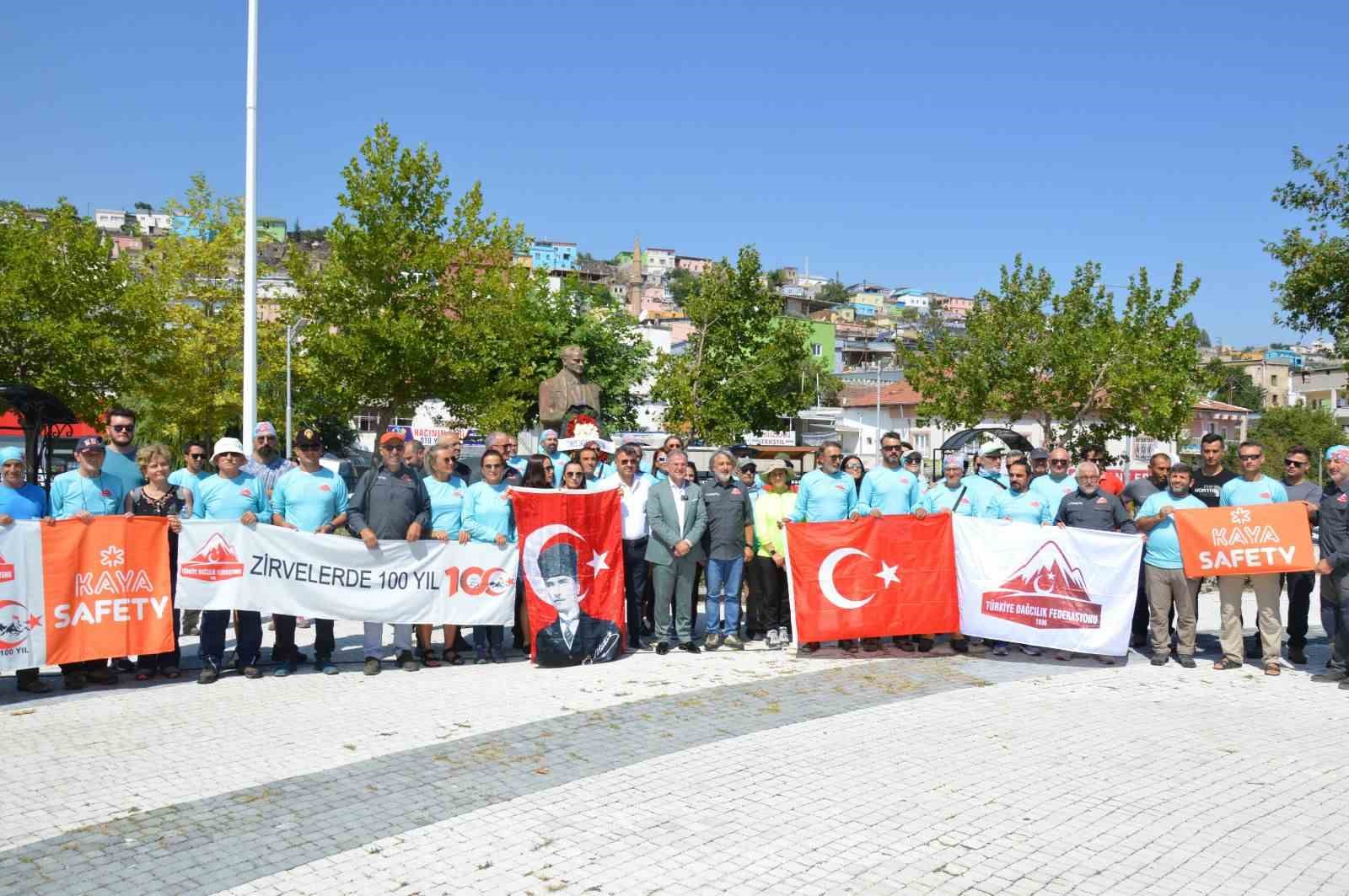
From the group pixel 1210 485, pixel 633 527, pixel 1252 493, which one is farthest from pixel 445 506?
pixel 1210 485

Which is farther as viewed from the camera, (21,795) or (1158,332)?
(1158,332)

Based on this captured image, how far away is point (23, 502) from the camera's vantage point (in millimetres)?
8383

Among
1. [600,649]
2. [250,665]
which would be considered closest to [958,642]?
[600,649]

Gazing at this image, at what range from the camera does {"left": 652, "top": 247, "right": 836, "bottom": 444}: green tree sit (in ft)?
135

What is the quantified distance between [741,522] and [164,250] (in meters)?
27.9

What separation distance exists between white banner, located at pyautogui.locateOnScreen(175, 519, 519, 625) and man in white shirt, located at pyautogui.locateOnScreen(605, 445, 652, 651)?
1168mm

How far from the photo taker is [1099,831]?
5.43 m

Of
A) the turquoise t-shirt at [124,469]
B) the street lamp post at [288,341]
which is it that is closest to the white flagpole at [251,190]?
the street lamp post at [288,341]

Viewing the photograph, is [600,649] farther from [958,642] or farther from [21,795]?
[21,795]

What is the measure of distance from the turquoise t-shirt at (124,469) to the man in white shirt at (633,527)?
415 cm

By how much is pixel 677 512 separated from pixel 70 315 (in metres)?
22.3

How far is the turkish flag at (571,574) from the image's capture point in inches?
377

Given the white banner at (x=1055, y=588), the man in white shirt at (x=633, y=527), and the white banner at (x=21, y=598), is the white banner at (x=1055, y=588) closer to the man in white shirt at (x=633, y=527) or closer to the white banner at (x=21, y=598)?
the man in white shirt at (x=633, y=527)

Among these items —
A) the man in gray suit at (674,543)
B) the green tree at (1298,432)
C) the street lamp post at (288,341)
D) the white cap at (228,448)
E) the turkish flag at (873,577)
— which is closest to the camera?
the white cap at (228,448)
